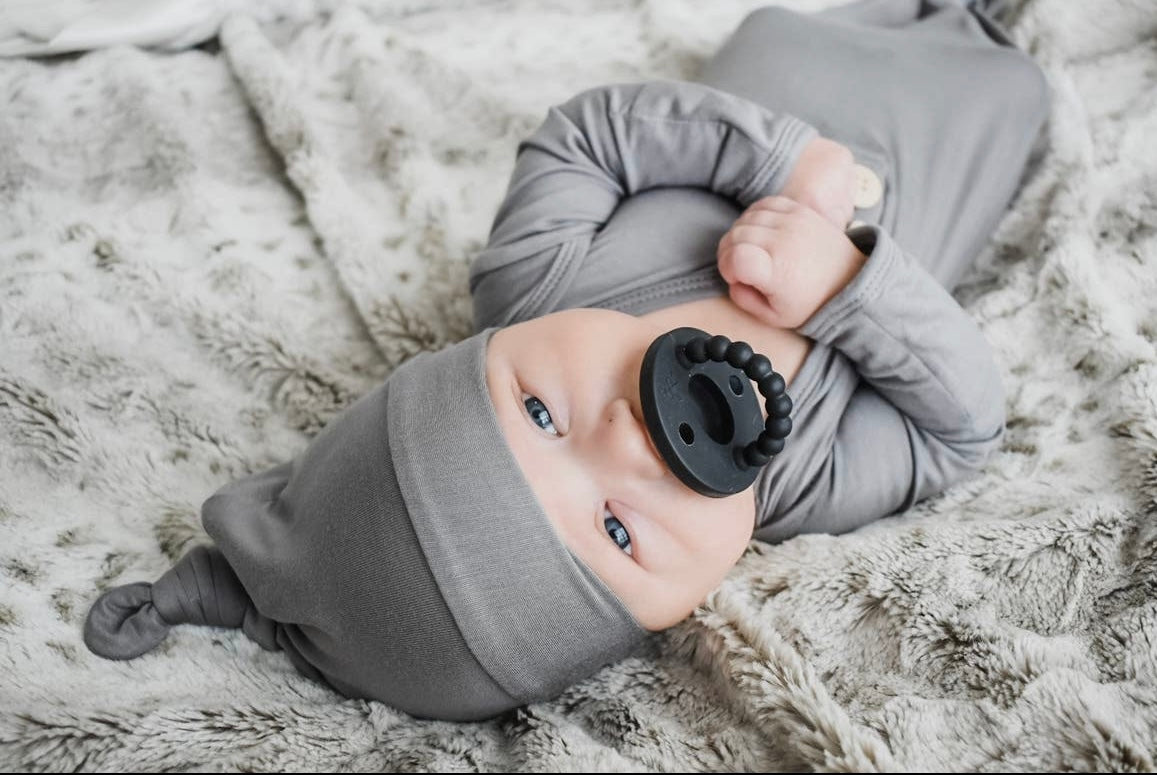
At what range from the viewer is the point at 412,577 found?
0.78m

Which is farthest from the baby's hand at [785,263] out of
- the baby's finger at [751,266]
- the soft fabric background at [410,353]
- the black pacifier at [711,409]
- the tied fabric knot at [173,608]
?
the tied fabric knot at [173,608]

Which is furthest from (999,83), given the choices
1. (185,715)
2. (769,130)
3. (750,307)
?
(185,715)

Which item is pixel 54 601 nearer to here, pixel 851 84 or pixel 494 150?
pixel 494 150

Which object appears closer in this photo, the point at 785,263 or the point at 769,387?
the point at 769,387

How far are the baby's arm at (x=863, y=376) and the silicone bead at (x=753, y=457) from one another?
19 cm

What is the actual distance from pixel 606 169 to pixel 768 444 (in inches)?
18.4

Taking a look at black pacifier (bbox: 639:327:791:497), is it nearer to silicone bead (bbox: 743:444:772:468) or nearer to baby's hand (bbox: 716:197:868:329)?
silicone bead (bbox: 743:444:772:468)

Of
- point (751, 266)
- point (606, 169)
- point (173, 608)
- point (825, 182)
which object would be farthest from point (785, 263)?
point (173, 608)

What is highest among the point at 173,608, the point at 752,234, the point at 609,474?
the point at 752,234

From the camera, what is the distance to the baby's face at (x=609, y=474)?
79 centimetres

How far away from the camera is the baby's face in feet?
2.60

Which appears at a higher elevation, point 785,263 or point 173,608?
point 785,263

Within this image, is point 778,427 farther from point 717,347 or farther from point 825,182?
point 825,182

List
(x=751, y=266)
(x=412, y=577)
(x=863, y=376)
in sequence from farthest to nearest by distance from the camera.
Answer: (x=863, y=376) < (x=751, y=266) < (x=412, y=577)
